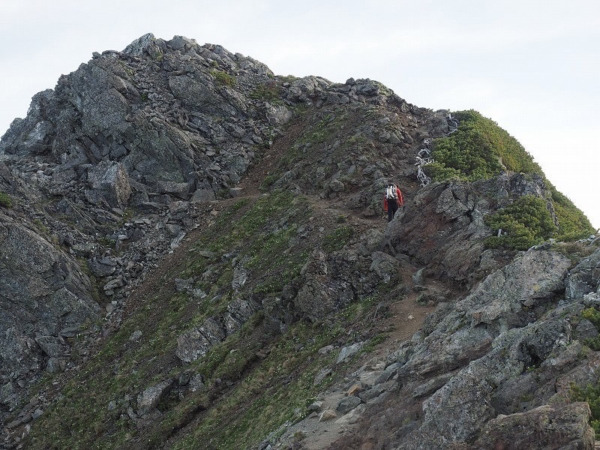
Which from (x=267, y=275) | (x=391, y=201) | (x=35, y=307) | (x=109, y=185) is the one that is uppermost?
(x=109, y=185)

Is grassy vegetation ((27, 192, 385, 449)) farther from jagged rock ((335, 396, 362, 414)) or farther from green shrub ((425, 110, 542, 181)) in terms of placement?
green shrub ((425, 110, 542, 181))

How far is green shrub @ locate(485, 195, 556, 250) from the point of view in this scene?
2248 cm

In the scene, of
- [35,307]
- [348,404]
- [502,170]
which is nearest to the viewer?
[348,404]

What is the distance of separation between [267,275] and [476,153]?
51.6ft

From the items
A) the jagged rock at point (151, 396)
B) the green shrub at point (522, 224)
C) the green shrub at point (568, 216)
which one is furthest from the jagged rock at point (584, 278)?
the jagged rock at point (151, 396)

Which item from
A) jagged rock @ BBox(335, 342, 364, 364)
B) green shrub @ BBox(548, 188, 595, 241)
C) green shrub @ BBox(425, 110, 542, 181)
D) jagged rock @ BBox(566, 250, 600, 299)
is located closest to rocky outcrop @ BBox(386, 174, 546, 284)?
green shrub @ BBox(548, 188, 595, 241)

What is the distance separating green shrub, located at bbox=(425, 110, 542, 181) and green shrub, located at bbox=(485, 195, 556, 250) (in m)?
6.43

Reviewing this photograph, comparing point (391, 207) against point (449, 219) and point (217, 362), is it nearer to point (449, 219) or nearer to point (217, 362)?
point (449, 219)

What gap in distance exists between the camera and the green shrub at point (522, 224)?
885 inches

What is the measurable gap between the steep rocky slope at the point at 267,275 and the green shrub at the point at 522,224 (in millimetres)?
111

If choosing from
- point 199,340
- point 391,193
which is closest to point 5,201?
point 199,340

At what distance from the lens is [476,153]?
36.0m

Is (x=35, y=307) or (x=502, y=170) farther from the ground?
(x=35, y=307)

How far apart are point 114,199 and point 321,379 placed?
84.6ft
